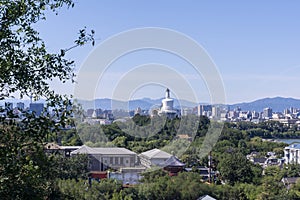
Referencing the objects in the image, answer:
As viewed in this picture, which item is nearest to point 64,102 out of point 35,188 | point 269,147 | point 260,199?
point 35,188

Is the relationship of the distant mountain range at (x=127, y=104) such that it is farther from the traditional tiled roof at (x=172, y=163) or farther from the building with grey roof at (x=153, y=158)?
the traditional tiled roof at (x=172, y=163)

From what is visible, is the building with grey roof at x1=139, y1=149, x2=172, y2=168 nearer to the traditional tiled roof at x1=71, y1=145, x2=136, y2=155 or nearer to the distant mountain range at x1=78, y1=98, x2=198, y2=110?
the traditional tiled roof at x1=71, y1=145, x2=136, y2=155

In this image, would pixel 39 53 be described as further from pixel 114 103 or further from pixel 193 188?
pixel 114 103

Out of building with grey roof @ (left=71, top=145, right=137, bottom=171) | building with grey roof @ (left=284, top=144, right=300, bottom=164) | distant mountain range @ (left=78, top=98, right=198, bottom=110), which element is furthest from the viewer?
building with grey roof @ (left=284, top=144, right=300, bottom=164)

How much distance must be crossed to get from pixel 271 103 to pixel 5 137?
3610 inches

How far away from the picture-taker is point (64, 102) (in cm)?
133

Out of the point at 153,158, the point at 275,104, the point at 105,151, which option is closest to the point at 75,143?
the point at 105,151

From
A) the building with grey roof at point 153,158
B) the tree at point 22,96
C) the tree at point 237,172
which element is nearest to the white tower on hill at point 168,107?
the building with grey roof at point 153,158

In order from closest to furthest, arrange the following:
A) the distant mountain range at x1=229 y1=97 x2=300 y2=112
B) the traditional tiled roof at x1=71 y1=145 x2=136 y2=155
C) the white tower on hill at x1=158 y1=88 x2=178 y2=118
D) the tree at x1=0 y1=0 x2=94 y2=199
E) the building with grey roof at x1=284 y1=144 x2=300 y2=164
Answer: the tree at x1=0 y1=0 x2=94 y2=199, the traditional tiled roof at x1=71 y1=145 x2=136 y2=155, the building with grey roof at x1=284 y1=144 x2=300 y2=164, the white tower on hill at x1=158 y1=88 x2=178 y2=118, the distant mountain range at x1=229 y1=97 x2=300 y2=112

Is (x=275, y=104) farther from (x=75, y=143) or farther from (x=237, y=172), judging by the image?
(x=237, y=172)

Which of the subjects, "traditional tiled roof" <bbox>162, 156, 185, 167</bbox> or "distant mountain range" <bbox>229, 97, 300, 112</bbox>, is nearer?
"traditional tiled roof" <bbox>162, 156, 185, 167</bbox>

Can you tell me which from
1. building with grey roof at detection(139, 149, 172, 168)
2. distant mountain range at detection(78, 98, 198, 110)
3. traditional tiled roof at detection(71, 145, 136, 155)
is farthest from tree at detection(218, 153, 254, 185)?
distant mountain range at detection(78, 98, 198, 110)

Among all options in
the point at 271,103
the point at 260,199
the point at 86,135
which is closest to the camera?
the point at 260,199

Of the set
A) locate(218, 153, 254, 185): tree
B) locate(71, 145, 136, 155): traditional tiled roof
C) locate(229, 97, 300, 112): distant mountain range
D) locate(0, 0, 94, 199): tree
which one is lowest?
locate(218, 153, 254, 185): tree
